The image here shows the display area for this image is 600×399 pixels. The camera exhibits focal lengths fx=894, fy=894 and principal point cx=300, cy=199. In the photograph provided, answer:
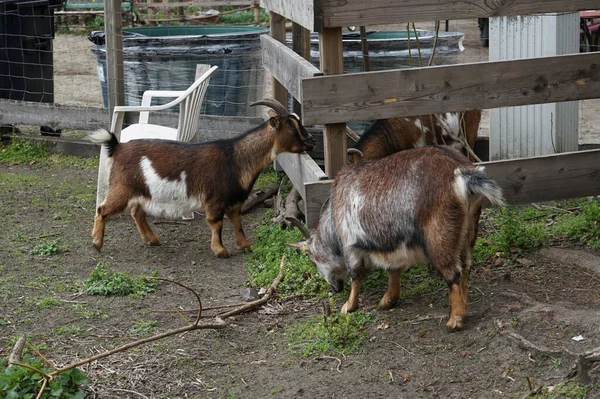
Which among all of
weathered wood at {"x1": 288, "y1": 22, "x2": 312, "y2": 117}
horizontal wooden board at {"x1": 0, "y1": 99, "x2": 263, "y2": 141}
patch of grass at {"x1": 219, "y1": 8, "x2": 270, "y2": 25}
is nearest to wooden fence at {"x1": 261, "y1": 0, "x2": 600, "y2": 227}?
weathered wood at {"x1": 288, "y1": 22, "x2": 312, "y2": 117}

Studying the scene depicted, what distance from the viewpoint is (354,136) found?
7898 mm

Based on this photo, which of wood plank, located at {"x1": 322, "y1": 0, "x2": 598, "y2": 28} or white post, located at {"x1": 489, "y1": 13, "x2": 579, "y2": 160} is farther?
white post, located at {"x1": 489, "y1": 13, "x2": 579, "y2": 160}

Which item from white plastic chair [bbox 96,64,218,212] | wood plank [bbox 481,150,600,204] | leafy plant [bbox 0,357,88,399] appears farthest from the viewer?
white plastic chair [bbox 96,64,218,212]

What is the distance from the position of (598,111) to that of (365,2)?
635 cm

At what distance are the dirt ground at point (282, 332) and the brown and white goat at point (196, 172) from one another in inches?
13.3

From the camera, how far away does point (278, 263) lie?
6.38m

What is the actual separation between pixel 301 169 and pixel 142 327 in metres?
2.00

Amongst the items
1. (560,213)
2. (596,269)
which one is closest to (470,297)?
(596,269)

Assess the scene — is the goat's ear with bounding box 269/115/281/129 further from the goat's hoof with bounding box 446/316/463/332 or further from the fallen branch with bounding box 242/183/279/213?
the goat's hoof with bounding box 446/316/463/332

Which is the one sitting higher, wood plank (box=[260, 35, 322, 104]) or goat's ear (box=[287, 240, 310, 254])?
wood plank (box=[260, 35, 322, 104])

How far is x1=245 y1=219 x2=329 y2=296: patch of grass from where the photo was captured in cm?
596

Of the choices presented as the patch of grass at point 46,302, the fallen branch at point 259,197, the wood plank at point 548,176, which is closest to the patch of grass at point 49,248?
the patch of grass at point 46,302

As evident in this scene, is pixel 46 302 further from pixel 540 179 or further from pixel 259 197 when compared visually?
pixel 540 179

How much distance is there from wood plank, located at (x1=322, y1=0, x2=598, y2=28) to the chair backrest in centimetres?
224
